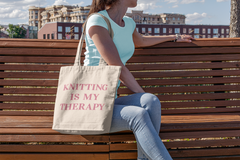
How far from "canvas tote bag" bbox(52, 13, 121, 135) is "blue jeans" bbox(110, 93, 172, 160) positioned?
9cm

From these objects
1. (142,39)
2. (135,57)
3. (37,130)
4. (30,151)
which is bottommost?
(30,151)

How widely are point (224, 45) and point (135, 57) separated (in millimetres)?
979

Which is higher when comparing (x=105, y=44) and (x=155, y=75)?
(x=105, y=44)

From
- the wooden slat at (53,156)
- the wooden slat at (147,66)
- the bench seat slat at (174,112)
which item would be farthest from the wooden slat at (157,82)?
the wooden slat at (53,156)

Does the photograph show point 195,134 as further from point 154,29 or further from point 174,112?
point 154,29

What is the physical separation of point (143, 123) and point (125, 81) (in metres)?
0.43

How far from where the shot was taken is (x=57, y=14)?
108 m

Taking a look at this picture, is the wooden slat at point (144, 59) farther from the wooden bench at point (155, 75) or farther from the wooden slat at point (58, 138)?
the wooden slat at point (58, 138)

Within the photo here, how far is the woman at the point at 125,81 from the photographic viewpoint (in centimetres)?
188

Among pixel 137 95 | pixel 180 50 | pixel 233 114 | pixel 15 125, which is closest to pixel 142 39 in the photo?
pixel 180 50

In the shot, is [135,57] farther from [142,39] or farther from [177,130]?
[177,130]

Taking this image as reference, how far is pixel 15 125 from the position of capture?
7.48 ft

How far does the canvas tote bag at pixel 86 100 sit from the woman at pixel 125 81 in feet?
0.37

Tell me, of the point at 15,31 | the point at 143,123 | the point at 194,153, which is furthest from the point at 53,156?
the point at 15,31
